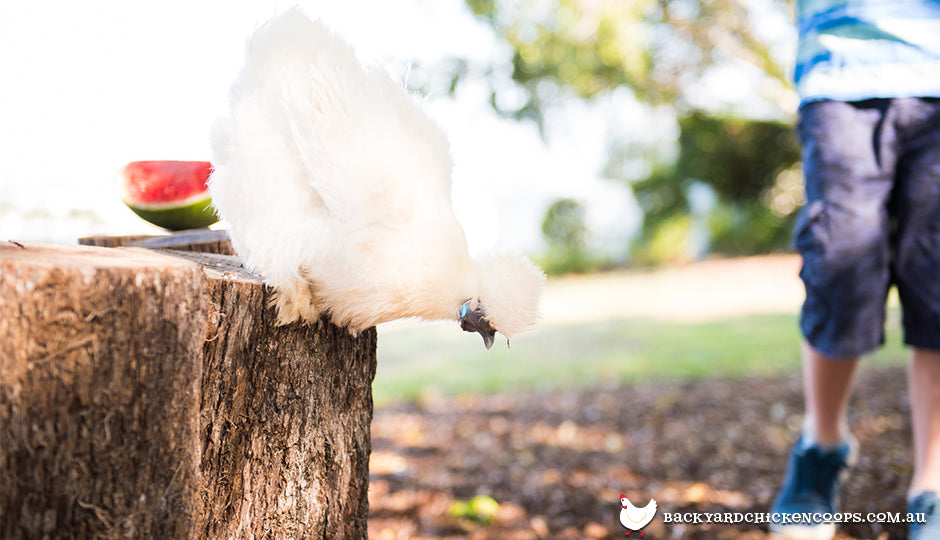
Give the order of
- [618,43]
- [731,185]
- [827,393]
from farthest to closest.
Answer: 1. [731,185]
2. [618,43]
3. [827,393]

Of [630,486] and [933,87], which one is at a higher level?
[933,87]

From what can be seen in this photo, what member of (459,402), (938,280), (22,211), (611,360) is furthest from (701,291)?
(22,211)

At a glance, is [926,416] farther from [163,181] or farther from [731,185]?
[731,185]

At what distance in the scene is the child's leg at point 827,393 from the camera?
1801mm

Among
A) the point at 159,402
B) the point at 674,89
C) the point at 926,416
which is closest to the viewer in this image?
the point at 159,402

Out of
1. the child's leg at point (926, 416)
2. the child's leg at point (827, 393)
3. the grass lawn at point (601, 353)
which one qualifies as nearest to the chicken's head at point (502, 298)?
the child's leg at point (827, 393)

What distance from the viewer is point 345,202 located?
1.06 metres

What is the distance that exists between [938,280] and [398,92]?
4.76 feet

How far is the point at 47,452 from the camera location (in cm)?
84

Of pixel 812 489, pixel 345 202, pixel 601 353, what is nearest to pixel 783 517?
pixel 812 489

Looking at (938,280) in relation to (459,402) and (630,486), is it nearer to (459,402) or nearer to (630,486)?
(630,486)

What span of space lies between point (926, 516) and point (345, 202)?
5.31ft

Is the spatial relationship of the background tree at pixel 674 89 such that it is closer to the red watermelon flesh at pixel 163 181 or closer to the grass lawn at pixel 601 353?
the grass lawn at pixel 601 353

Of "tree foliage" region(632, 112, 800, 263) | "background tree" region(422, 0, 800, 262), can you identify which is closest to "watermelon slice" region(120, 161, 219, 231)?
"background tree" region(422, 0, 800, 262)
